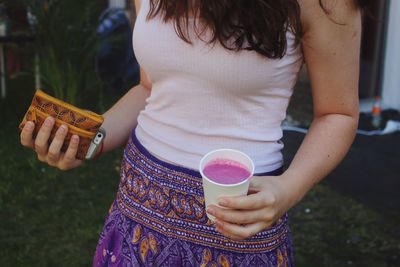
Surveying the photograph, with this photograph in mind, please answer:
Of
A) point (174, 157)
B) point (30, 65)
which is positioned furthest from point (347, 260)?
point (30, 65)

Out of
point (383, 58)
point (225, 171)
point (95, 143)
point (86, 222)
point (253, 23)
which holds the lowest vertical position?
point (383, 58)

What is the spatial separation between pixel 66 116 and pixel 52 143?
0.24 ft

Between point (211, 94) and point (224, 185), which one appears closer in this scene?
point (224, 185)

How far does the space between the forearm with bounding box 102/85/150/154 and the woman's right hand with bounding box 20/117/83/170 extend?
0.20 m

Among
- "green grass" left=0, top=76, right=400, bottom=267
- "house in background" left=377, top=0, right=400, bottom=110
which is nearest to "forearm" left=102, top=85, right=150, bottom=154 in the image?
"green grass" left=0, top=76, right=400, bottom=267

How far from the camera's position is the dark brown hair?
1384 millimetres

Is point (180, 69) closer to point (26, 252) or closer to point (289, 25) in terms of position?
point (289, 25)

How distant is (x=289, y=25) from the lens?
4.59 feet

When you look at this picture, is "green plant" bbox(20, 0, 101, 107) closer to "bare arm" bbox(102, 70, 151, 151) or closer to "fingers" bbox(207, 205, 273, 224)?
"bare arm" bbox(102, 70, 151, 151)

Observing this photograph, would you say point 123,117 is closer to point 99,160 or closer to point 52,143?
point 52,143

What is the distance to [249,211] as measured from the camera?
1243mm

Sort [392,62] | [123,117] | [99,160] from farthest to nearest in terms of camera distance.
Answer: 1. [392,62]
2. [99,160]
3. [123,117]

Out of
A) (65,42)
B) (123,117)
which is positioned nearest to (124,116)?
(123,117)

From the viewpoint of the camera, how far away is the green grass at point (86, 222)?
378 cm
